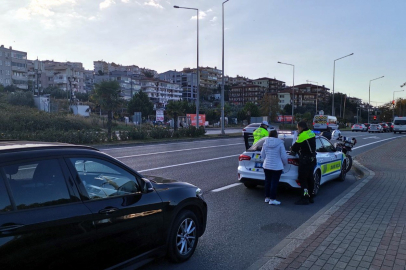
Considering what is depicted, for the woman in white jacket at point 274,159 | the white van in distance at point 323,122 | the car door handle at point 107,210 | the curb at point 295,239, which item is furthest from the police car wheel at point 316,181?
the white van in distance at point 323,122

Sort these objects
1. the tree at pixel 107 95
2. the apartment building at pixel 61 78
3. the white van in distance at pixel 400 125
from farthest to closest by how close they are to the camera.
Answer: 1. the apartment building at pixel 61 78
2. the white van in distance at pixel 400 125
3. the tree at pixel 107 95

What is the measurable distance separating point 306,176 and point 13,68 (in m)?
109

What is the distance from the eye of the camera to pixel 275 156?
7.31m

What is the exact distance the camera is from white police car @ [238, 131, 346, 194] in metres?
7.91

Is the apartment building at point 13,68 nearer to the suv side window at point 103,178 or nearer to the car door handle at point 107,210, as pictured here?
the suv side window at point 103,178

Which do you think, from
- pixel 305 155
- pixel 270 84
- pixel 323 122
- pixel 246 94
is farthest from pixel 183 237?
pixel 270 84

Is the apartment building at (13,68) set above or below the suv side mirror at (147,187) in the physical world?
above

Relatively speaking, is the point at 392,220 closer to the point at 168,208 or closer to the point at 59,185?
the point at 168,208

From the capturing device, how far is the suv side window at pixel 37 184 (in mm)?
2887

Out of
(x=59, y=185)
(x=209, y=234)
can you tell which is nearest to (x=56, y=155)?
(x=59, y=185)

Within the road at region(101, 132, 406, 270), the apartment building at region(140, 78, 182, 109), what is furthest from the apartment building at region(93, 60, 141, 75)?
the road at region(101, 132, 406, 270)

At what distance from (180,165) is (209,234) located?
766 centimetres

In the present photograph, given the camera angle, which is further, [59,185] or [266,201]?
[266,201]

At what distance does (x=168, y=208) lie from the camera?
13.6 ft
